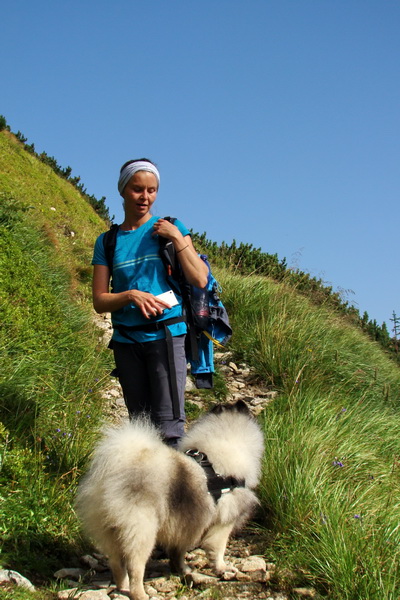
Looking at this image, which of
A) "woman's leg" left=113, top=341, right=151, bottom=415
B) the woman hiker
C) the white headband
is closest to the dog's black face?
the woman hiker

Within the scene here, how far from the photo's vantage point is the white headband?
11.8 feet

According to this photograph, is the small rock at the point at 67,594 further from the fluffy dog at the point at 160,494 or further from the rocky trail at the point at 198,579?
the fluffy dog at the point at 160,494

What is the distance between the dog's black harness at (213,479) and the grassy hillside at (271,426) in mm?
660

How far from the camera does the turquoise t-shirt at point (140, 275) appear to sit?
350 centimetres

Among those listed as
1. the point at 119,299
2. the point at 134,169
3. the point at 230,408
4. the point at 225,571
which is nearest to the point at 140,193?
the point at 134,169

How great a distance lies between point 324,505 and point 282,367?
4062 mm

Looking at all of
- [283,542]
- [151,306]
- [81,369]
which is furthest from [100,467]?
[81,369]

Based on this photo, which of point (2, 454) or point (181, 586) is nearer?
point (181, 586)

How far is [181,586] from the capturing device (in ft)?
11.2

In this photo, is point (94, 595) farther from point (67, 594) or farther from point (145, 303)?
point (145, 303)

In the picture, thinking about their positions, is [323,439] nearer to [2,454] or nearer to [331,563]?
[331,563]

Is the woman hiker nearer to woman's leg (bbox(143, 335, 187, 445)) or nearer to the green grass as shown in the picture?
woman's leg (bbox(143, 335, 187, 445))

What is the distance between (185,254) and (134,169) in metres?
0.68

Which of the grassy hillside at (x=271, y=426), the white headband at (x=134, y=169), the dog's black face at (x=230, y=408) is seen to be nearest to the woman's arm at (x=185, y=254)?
the white headband at (x=134, y=169)
